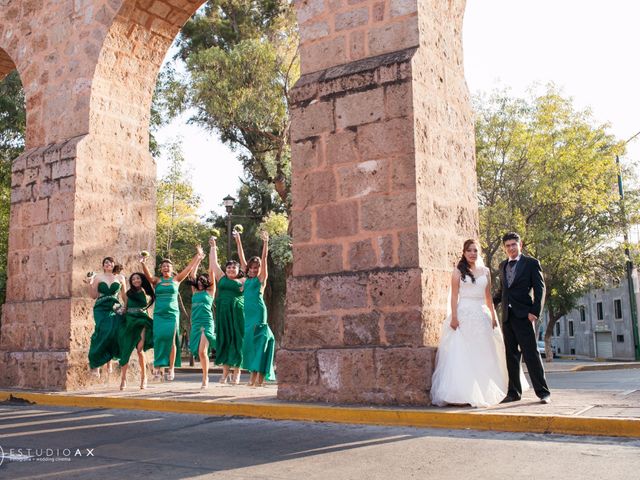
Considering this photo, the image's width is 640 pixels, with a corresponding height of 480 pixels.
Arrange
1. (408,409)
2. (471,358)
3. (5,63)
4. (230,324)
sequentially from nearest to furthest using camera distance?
(408,409) < (471,358) < (230,324) < (5,63)

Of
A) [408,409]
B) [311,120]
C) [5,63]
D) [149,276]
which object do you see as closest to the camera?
[408,409]

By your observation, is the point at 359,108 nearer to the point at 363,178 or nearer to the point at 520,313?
the point at 363,178

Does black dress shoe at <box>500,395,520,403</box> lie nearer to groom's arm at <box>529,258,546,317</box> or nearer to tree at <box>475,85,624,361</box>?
groom's arm at <box>529,258,546,317</box>

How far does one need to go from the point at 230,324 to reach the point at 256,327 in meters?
0.86

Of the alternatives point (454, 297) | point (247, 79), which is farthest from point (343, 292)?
point (247, 79)

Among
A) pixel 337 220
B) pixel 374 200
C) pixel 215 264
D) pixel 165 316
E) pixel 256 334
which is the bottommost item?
pixel 256 334

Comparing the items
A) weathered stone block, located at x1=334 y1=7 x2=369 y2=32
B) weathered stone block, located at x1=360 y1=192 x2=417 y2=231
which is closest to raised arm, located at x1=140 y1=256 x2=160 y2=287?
weathered stone block, located at x1=360 y1=192 x2=417 y2=231

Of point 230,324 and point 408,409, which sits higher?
point 230,324

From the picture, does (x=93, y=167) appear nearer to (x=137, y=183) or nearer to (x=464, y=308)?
(x=137, y=183)

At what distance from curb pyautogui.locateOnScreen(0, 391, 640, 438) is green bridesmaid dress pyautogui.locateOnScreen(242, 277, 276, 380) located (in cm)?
161

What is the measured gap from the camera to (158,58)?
418 inches

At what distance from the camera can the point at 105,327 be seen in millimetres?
8820

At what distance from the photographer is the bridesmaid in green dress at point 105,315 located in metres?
8.81

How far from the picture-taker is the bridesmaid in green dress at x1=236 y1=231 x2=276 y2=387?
8.42m
